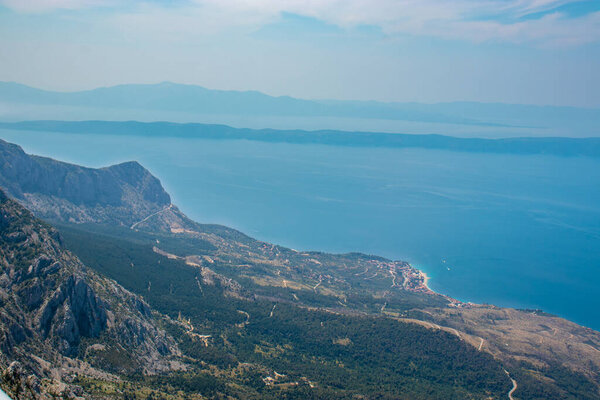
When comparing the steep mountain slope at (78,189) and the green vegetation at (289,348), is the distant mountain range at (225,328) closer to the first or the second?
the green vegetation at (289,348)

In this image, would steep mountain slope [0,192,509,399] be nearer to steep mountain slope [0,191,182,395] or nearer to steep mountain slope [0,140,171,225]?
steep mountain slope [0,191,182,395]

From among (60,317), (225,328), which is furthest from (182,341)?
(60,317)

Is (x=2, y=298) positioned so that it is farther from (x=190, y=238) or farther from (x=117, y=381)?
(x=190, y=238)

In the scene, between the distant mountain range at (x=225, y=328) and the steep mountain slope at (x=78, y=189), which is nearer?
the distant mountain range at (x=225, y=328)

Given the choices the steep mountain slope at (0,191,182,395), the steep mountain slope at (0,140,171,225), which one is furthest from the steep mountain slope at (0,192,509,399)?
the steep mountain slope at (0,140,171,225)

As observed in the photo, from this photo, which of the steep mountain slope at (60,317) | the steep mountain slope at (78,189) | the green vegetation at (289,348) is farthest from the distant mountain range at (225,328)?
the steep mountain slope at (78,189)

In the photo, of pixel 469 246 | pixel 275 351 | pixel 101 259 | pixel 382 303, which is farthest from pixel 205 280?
pixel 469 246
